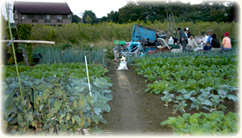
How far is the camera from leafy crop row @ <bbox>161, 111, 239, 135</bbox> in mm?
2660

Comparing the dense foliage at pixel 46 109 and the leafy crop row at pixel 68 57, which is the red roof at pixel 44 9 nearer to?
the leafy crop row at pixel 68 57

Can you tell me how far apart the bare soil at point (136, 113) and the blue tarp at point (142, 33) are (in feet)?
20.7

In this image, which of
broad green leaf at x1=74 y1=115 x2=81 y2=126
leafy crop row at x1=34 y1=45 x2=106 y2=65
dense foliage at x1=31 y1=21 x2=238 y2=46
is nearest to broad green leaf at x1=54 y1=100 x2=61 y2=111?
broad green leaf at x1=74 y1=115 x2=81 y2=126

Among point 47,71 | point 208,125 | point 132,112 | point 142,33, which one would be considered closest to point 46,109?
point 132,112

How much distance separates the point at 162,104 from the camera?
4168 mm

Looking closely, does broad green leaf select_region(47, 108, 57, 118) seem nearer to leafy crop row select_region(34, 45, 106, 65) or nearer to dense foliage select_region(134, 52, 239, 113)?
dense foliage select_region(134, 52, 239, 113)

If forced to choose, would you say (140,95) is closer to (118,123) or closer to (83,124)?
(118,123)

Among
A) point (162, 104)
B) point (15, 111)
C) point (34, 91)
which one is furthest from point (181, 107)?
point (15, 111)

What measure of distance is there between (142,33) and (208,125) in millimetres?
9575

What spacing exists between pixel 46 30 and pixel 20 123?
1442 centimetres

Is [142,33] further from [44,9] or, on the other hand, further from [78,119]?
[44,9]

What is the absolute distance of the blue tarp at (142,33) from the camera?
11.4 meters

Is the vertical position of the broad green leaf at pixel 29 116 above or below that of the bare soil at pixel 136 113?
above

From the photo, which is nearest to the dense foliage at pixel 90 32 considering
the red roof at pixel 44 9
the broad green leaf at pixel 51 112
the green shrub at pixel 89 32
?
the green shrub at pixel 89 32
